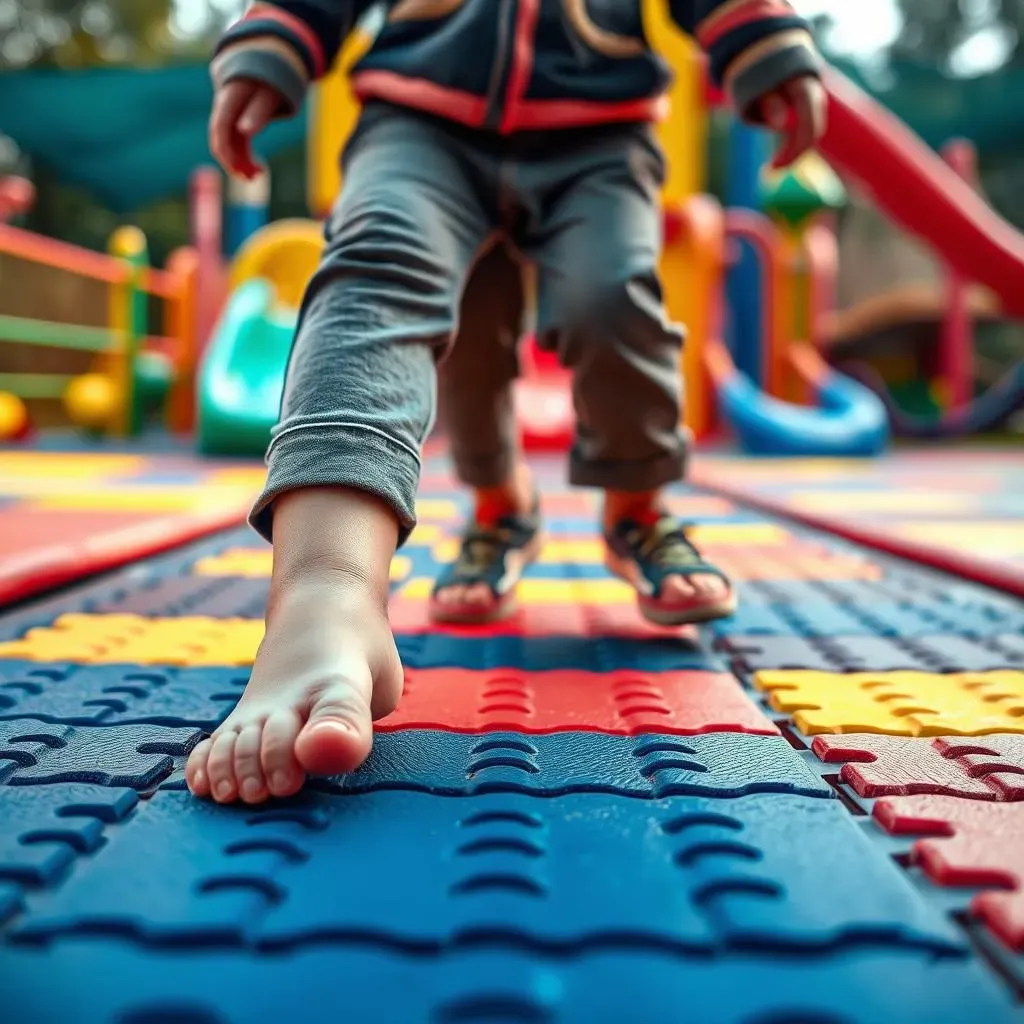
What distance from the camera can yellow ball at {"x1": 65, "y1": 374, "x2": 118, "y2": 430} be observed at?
498cm

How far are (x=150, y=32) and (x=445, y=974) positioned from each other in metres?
11.4

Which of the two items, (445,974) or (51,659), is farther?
(51,659)

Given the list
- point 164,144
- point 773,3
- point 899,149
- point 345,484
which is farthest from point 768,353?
point 345,484

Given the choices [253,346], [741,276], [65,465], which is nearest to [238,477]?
[65,465]

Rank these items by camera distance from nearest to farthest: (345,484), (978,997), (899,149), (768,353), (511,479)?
1. (978,997)
2. (345,484)
3. (511,479)
4. (899,149)
5. (768,353)

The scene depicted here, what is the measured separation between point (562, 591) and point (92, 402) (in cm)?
428

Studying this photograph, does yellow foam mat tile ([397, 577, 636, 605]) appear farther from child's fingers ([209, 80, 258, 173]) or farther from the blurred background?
the blurred background

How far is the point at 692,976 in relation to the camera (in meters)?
0.41

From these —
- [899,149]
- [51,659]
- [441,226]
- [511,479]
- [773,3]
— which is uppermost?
[899,149]

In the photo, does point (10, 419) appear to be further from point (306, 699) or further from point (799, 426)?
point (306, 699)

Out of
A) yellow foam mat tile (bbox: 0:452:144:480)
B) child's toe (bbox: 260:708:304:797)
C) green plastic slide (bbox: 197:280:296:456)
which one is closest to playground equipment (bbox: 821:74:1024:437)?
green plastic slide (bbox: 197:280:296:456)

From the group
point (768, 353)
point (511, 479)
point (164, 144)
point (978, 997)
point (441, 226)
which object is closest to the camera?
point (978, 997)

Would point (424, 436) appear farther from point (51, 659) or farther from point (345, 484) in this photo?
point (51, 659)

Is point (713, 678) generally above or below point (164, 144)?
below
